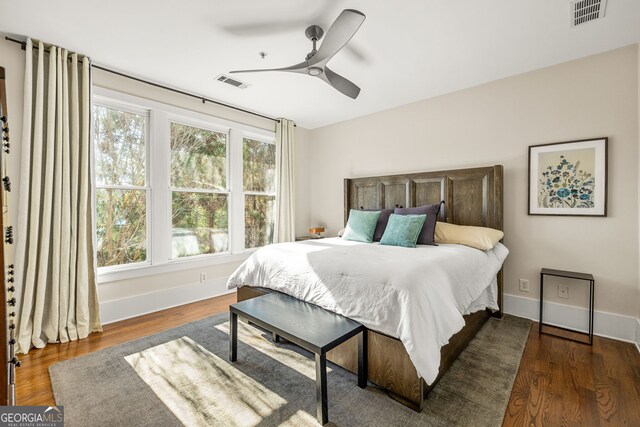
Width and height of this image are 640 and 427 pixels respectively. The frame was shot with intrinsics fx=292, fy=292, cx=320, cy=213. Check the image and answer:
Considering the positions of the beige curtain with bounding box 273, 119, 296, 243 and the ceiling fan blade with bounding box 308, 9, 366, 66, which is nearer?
the ceiling fan blade with bounding box 308, 9, 366, 66

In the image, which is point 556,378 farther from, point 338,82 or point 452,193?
point 338,82

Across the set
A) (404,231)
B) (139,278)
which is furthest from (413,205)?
(139,278)

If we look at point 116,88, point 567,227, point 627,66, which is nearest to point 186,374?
point 116,88

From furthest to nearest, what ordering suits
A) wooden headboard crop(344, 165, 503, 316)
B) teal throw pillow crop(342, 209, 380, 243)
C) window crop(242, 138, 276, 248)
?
window crop(242, 138, 276, 248)
teal throw pillow crop(342, 209, 380, 243)
wooden headboard crop(344, 165, 503, 316)

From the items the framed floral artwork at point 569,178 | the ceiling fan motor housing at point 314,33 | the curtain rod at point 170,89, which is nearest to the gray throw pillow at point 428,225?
the framed floral artwork at point 569,178

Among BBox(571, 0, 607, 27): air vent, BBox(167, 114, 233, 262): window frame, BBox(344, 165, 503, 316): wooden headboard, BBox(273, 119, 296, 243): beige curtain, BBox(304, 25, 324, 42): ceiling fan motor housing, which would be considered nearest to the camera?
BBox(571, 0, 607, 27): air vent

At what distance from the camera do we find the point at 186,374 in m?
2.07

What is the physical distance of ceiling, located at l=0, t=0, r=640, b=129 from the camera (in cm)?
207

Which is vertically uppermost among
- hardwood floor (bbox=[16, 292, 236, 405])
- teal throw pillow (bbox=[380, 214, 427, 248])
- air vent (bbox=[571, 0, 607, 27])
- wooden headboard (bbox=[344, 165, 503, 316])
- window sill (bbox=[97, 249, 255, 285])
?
air vent (bbox=[571, 0, 607, 27])

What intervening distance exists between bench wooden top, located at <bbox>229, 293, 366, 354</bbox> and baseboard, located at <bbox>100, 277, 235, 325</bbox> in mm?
1694

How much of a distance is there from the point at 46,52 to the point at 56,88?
336 mm

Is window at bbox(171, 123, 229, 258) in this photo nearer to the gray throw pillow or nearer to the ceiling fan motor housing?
the ceiling fan motor housing

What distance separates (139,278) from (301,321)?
230cm

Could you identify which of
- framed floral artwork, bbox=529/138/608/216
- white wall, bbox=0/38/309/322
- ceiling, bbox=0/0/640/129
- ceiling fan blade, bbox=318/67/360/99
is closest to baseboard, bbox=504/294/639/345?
framed floral artwork, bbox=529/138/608/216
